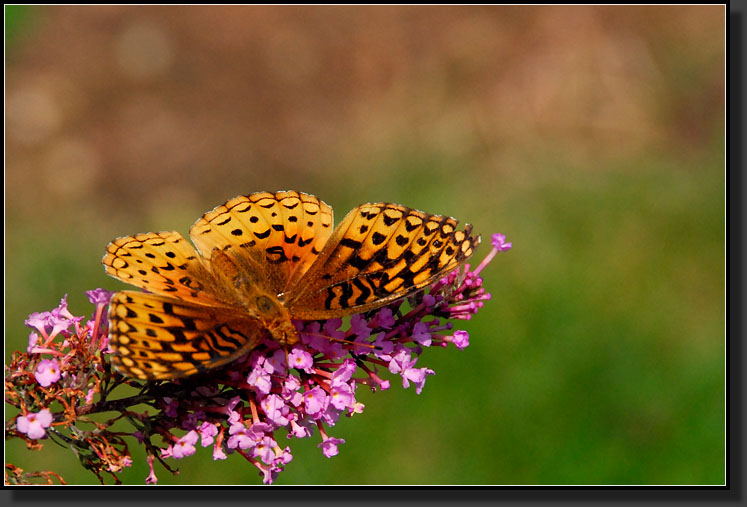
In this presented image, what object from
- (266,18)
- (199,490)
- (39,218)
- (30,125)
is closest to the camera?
(199,490)

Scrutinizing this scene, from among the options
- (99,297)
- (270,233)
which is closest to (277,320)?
(270,233)

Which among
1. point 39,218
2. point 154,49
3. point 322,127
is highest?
point 154,49

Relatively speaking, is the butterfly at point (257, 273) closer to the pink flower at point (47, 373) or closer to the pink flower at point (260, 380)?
the pink flower at point (260, 380)

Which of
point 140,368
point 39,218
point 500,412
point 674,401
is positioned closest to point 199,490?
point 500,412

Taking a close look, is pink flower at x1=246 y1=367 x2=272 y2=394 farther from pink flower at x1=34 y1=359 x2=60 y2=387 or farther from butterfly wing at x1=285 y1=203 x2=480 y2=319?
pink flower at x1=34 y1=359 x2=60 y2=387

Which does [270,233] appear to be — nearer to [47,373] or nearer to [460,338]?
[460,338]

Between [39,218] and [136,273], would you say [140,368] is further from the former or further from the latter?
[39,218]

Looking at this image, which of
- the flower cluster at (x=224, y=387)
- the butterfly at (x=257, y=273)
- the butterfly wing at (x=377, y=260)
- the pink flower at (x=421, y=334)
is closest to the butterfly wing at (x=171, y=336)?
the butterfly at (x=257, y=273)
